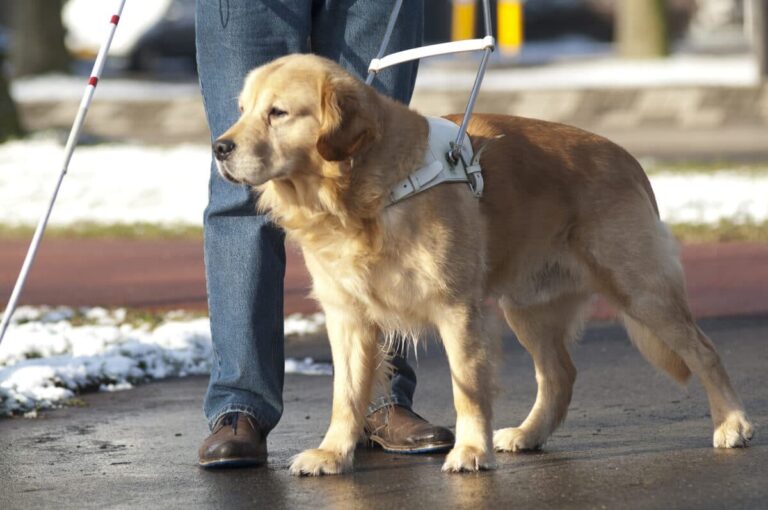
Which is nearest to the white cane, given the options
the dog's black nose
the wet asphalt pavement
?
the wet asphalt pavement

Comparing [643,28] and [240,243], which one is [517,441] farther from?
[643,28]

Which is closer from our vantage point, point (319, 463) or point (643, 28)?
point (319, 463)

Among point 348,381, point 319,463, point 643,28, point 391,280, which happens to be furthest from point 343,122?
point 643,28

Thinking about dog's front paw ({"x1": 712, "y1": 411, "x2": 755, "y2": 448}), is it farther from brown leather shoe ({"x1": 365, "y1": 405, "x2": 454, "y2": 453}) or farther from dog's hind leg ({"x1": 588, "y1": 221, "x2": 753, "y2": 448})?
brown leather shoe ({"x1": 365, "y1": 405, "x2": 454, "y2": 453})

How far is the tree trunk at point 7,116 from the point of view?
1572 cm

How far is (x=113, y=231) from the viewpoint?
12344 mm

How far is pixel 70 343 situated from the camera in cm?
725

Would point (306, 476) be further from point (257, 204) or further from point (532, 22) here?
point (532, 22)

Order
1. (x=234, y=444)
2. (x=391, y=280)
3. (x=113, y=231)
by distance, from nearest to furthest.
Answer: (x=391, y=280) → (x=234, y=444) → (x=113, y=231)

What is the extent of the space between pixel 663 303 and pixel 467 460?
1002mm

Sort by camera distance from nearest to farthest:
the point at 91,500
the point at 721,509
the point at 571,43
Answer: the point at 721,509
the point at 91,500
the point at 571,43

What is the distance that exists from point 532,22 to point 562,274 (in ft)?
104

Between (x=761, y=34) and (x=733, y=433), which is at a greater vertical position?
(x=733, y=433)

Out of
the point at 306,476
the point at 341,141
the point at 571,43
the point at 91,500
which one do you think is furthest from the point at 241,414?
the point at 571,43
